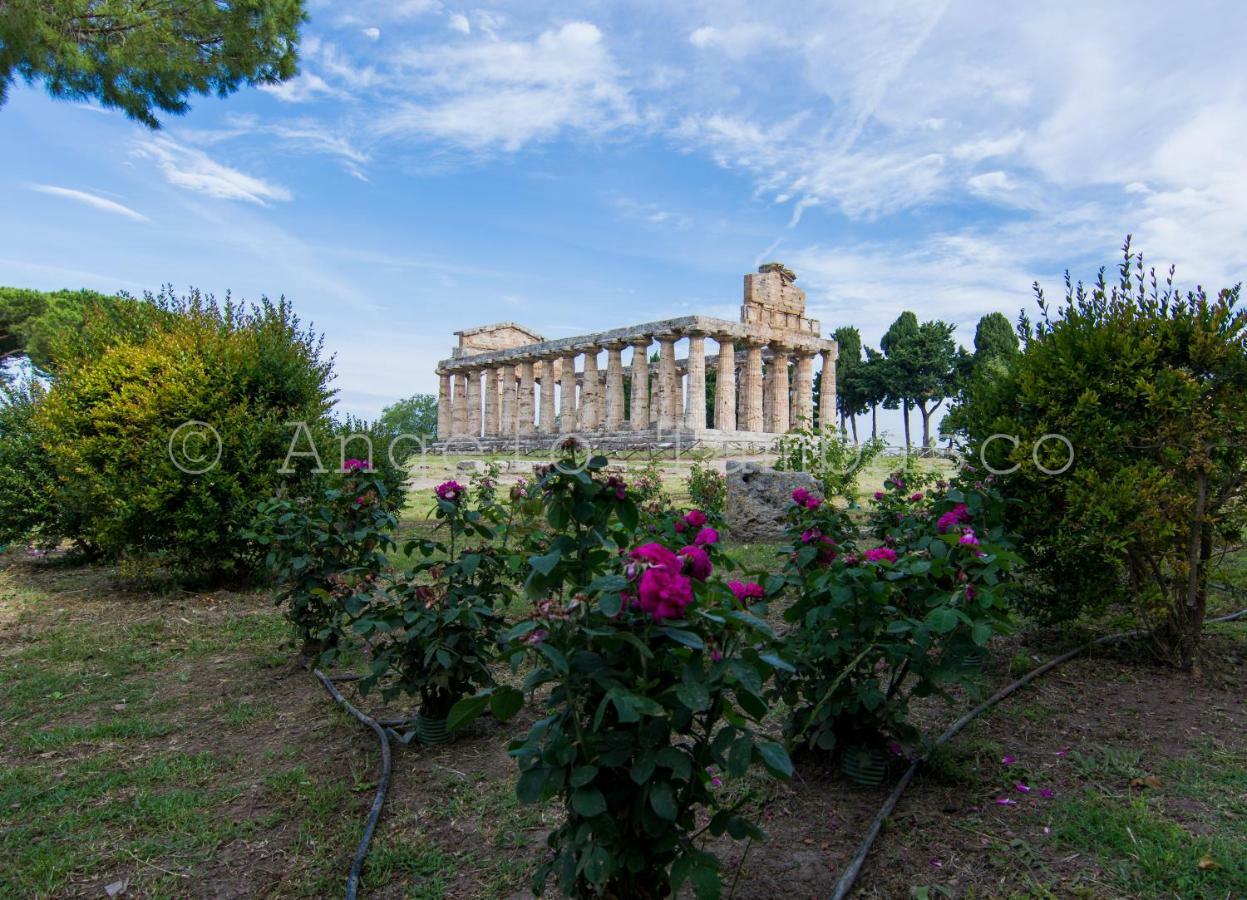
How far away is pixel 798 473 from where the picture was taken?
435 inches

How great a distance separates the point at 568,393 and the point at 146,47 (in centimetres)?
2880

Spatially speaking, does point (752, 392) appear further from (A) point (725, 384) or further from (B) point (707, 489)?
(B) point (707, 489)

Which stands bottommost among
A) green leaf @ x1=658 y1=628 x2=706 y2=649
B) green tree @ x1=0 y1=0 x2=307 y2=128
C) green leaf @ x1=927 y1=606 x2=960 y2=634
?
green leaf @ x1=927 y1=606 x2=960 y2=634

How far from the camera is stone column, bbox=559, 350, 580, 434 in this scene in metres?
37.8

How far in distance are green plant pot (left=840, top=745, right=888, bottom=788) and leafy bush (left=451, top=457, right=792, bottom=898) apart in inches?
60.7

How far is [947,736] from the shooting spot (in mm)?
3873

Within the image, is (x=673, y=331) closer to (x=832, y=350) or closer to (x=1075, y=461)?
(x=832, y=350)

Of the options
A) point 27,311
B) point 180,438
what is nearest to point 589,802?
point 180,438

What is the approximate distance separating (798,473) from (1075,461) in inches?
244

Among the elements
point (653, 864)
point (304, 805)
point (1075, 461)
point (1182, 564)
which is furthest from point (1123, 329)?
point (304, 805)

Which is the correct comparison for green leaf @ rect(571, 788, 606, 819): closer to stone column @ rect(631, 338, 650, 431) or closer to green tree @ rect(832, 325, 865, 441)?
stone column @ rect(631, 338, 650, 431)

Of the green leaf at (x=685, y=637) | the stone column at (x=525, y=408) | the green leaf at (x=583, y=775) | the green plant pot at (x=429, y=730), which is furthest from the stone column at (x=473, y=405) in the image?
the green leaf at (x=685, y=637)

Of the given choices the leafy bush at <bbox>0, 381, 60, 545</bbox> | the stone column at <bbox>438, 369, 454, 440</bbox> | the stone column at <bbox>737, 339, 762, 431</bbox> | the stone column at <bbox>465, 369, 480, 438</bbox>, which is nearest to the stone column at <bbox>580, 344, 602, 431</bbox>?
the stone column at <bbox>737, 339, 762, 431</bbox>

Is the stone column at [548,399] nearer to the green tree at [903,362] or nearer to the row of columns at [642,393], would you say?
the row of columns at [642,393]
